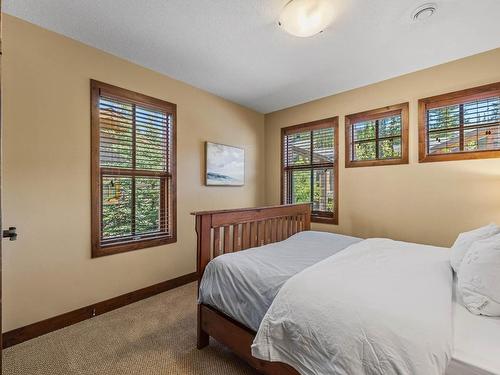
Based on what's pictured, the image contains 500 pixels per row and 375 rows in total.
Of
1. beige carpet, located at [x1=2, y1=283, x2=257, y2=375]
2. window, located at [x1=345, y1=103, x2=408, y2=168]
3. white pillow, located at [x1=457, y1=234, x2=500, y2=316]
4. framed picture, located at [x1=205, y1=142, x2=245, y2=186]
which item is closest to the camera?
white pillow, located at [x1=457, y1=234, x2=500, y2=316]

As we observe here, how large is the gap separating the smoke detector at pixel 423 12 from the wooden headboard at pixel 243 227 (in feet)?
6.56

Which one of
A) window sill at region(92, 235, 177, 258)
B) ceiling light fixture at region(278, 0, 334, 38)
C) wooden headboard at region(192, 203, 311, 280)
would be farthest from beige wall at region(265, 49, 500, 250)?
window sill at region(92, 235, 177, 258)

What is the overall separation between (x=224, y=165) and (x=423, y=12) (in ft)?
8.68

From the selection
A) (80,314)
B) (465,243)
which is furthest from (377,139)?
(80,314)

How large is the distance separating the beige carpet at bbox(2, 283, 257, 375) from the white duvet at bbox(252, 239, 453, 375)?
27.3 inches

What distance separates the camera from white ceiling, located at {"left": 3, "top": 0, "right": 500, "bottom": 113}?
76.1 inches

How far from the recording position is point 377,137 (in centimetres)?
Result: 327

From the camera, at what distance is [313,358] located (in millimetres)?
1235

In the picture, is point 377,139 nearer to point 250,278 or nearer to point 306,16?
point 306,16

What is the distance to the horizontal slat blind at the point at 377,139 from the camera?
123 inches

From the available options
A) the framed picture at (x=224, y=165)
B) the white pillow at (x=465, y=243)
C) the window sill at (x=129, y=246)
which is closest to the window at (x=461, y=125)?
the white pillow at (x=465, y=243)

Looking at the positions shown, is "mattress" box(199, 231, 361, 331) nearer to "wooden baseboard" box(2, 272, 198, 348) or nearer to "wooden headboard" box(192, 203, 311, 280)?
"wooden headboard" box(192, 203, 311, 280)

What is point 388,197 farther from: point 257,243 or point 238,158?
point 238,158

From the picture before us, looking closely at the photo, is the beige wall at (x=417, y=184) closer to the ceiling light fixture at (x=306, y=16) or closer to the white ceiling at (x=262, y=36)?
the white ceiling at (x=262, y=36)
